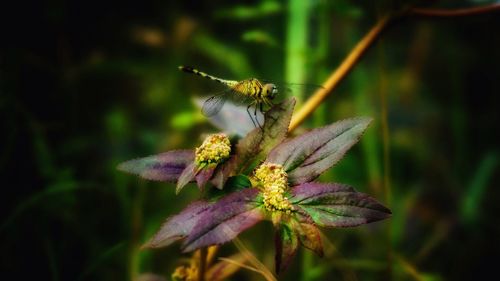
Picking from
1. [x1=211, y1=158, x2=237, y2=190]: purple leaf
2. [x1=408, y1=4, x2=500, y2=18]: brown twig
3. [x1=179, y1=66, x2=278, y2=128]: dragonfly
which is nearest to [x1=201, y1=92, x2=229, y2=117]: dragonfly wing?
[x1=179, y1=66, x2=278, y2=128]: dragonfly

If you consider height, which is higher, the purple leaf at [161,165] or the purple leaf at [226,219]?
the purple leaf at [161,165]

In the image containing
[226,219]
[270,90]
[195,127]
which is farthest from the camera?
[195,127]

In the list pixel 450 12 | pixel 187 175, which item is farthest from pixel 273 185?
→ pixel 450 12

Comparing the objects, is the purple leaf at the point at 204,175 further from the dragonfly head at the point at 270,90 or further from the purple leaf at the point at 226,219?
the dragonfly head at the point at 270,90

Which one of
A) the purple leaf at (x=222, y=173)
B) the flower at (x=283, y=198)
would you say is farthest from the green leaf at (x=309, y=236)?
the purple leaf at (x=222, y=173)

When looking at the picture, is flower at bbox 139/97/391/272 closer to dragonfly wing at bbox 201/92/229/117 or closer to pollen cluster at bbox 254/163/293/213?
pollen cluster at bbox 254/163/293/213

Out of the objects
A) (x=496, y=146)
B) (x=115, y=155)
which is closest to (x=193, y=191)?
(x=115, y=155)

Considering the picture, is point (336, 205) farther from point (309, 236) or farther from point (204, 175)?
point (204, 175)
